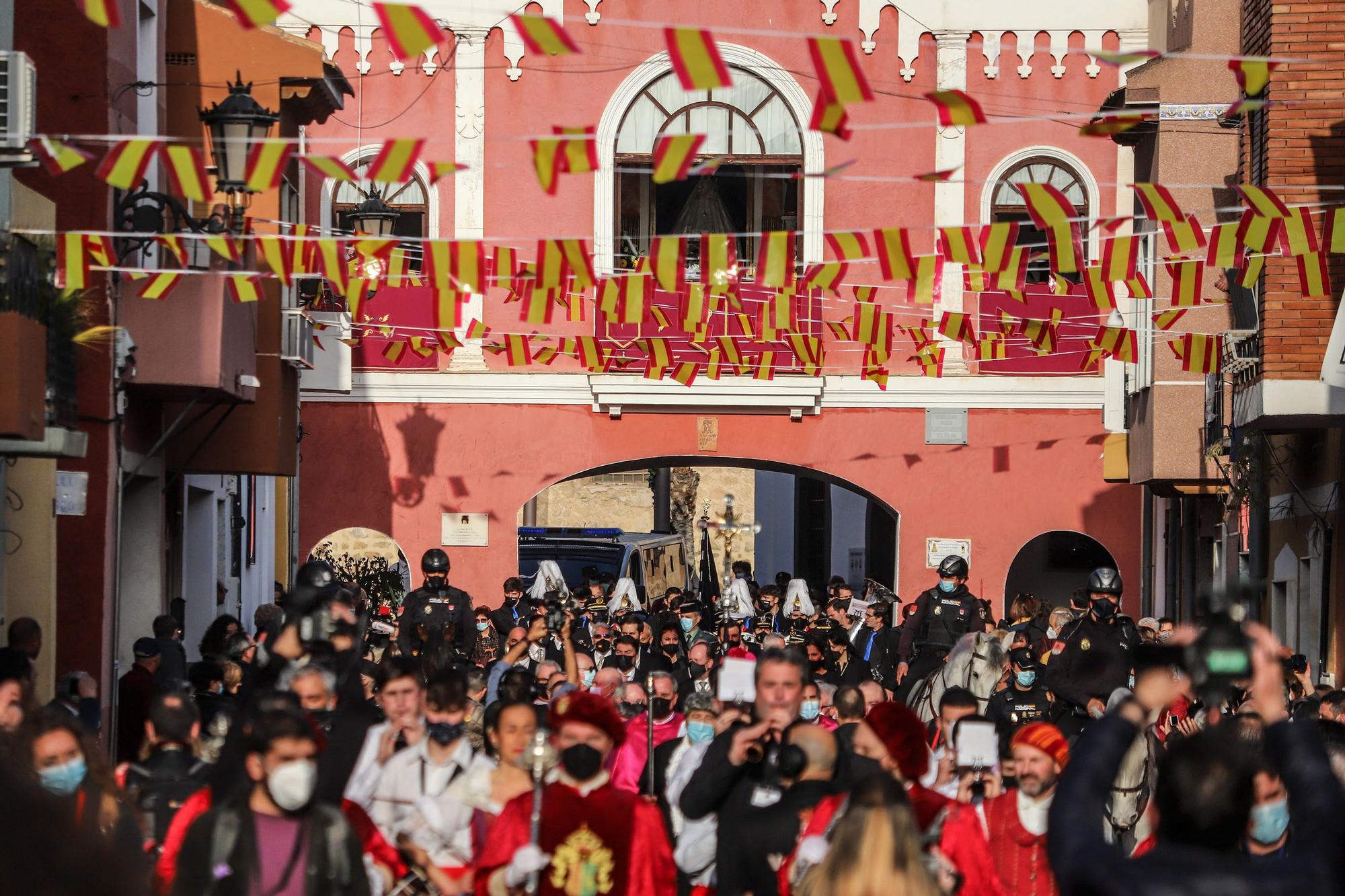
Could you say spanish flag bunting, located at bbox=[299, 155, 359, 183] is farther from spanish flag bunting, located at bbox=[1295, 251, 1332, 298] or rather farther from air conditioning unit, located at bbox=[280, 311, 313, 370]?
air conditioning unit, located at bbox=[280, 311, 313, 370]

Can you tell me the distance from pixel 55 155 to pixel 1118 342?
10.7 meters

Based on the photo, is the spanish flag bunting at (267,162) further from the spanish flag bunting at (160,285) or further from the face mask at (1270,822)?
the face mask at (1270,822)

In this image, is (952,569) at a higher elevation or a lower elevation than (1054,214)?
lower

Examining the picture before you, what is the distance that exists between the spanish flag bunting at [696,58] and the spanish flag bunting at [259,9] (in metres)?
1.69

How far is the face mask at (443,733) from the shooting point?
8.88m

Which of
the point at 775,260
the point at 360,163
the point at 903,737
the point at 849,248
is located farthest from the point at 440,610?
the point at 360,163

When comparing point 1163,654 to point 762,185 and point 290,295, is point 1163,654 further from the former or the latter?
point 762,185

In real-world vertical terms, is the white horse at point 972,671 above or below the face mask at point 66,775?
below

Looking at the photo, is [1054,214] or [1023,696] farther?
[1023,696]

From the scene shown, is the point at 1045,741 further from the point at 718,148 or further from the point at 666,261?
the point at 718,148

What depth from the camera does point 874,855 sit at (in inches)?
226

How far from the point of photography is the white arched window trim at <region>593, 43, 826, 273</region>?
2706 cm

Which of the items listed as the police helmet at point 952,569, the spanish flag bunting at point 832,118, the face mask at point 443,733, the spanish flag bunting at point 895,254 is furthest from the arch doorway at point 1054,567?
the face mask at point 443,733

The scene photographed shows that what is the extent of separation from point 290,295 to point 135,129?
3890 mm
